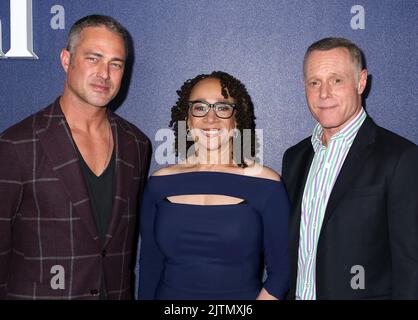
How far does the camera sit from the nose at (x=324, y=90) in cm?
219

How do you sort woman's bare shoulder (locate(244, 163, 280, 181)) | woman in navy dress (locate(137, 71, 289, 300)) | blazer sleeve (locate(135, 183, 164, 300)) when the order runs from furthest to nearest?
blazer sleeve (locate(135, 183, 164, 300)) → woman's bare shoulder (locate(244, 163, 280, 181)) → woman in navy dress (locate(137, 71, 289, 300))

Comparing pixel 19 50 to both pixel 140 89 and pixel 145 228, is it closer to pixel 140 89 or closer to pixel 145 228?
pixel 140 89

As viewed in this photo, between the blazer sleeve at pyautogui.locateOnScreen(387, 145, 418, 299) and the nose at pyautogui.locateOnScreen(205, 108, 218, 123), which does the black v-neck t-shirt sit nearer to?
the nose at pyautogui.locateOnScreen(205, 108, 218, 123)

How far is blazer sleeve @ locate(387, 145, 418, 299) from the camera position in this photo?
196 centimetres

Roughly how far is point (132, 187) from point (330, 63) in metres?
1.21

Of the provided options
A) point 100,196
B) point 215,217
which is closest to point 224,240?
point 215,217

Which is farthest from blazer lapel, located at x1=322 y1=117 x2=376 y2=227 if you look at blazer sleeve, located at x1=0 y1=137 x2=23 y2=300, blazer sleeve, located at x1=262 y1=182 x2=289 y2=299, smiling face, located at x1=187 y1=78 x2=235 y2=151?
blazer sleeve, located at x1=0 y1=137 x2=23 y2=300

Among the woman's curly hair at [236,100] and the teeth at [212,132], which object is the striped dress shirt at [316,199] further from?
the teeth at [212,132]

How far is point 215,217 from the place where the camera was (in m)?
2.19

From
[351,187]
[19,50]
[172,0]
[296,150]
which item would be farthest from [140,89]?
[351,187]

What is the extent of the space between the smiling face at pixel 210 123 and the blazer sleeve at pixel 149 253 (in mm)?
407

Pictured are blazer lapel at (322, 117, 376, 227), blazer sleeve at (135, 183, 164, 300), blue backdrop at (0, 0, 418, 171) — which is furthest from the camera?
blue backdrop at (0, 0, 418, 171)

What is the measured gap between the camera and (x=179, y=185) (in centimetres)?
233

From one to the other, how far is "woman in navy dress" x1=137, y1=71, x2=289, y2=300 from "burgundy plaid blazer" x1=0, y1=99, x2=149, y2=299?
1.03 feet
